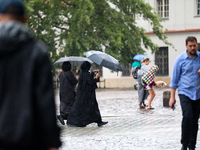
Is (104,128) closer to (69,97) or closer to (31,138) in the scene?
(69,97)

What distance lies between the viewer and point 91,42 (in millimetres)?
24844

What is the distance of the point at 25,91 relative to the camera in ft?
8.40

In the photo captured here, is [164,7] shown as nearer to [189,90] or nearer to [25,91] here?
[189,90]

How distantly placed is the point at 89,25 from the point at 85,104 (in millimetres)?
14081

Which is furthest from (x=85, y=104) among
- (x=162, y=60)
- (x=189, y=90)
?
(x=162, y=60)

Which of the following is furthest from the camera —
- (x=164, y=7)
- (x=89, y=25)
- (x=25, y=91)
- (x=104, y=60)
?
(x=164, y=7)

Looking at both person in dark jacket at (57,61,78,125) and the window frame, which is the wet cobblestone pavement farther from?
the window frame

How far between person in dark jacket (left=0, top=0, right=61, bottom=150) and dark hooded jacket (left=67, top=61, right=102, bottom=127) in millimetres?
8305

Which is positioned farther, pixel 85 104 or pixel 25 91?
pixel 85 104

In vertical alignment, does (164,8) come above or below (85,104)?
above

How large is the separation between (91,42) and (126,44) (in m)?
3.06

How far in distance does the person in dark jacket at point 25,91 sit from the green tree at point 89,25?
67.9ft

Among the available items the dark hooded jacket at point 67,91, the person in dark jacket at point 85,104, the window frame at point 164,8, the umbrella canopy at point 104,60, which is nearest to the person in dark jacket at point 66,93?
the dark hooded jacket at point 67,91

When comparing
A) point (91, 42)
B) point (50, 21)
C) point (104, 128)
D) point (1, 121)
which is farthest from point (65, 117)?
point (50, 21)
